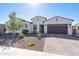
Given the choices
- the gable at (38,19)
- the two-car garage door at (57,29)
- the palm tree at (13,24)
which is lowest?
the two-car garage door at (57,29)

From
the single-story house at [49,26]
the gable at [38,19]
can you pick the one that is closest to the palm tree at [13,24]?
the single-story house at [49,26]

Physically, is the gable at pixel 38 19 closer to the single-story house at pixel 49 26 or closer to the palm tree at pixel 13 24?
the single-story house at pixel 49 26

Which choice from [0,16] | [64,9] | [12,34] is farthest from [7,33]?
[64,9]

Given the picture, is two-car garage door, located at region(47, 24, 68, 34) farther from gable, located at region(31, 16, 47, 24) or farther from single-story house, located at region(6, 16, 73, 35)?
gable, located at region(31, 16, 47, 24)

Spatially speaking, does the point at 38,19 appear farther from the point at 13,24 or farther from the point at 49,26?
the point at 13,24

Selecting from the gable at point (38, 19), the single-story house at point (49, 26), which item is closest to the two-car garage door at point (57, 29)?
the single-story house at point (49, 26)

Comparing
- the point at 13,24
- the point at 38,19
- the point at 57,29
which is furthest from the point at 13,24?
the point at 57,29

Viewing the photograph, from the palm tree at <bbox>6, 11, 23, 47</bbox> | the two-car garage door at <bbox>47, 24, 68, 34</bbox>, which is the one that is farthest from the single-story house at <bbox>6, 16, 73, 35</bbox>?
the palm tree at <bbox>6, 11, 23, 47</bbox>

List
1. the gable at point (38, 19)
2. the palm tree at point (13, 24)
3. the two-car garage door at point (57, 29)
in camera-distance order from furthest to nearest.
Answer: the two-car garage door at point (57, 29), the gable at point (38, 19), the palm tree at point (13, 24)

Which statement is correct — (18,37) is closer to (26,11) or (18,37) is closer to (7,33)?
(7,33)

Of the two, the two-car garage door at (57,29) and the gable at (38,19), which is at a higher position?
the gable at (38,19)

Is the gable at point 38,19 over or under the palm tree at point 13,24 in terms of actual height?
over

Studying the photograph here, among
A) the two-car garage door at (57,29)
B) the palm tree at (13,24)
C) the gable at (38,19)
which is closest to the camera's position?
the palm tree at (13,24)

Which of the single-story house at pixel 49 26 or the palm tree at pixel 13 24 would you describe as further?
the single-story house at pixel 49 26
